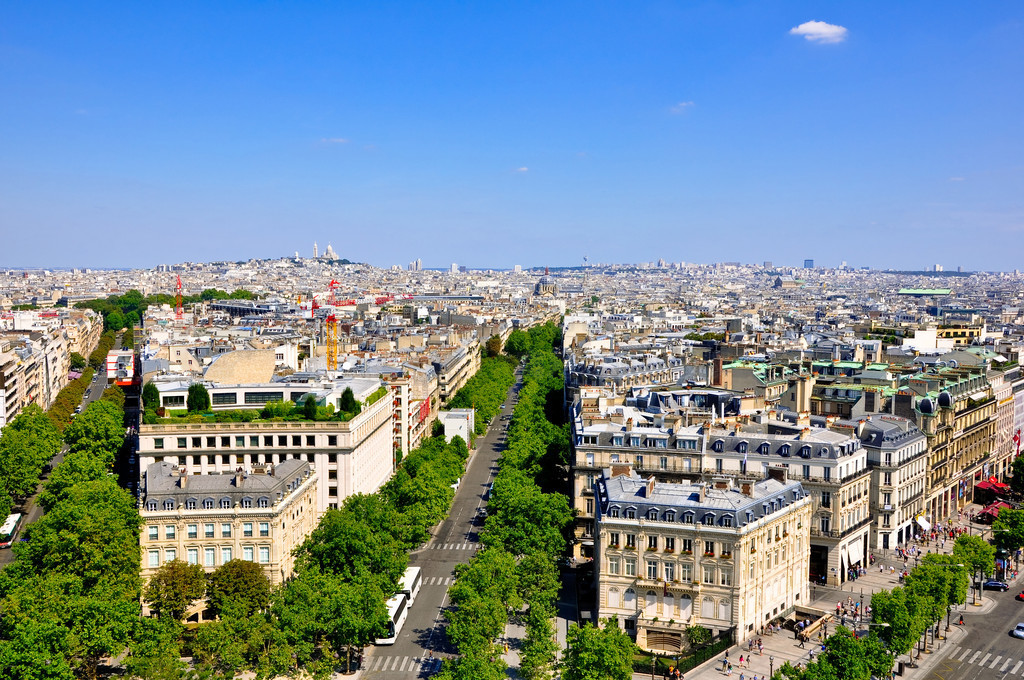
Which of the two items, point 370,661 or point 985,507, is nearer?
point 370,661

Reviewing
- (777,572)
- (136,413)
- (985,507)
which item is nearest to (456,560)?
(777,572)

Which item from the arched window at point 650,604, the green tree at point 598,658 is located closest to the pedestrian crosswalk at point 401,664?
the green tree at point 598,658

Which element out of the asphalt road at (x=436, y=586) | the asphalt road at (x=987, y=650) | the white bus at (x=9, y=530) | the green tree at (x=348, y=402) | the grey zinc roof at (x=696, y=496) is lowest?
the asphalt road at (x=987, y=650)

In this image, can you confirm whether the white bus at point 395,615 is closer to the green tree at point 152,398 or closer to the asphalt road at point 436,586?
the asphalt road at point 436,586

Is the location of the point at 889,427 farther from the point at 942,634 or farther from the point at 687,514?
the point at 687,514

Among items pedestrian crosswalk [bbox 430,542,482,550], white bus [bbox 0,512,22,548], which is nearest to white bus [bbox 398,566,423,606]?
pedestrian crosswalk [bbox 430,542,482,550]

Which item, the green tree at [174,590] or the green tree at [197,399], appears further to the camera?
the green tree at [197,399]

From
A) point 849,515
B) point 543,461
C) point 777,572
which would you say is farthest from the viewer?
point 543,461

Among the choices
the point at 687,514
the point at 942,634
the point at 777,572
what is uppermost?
the point at 687,514
